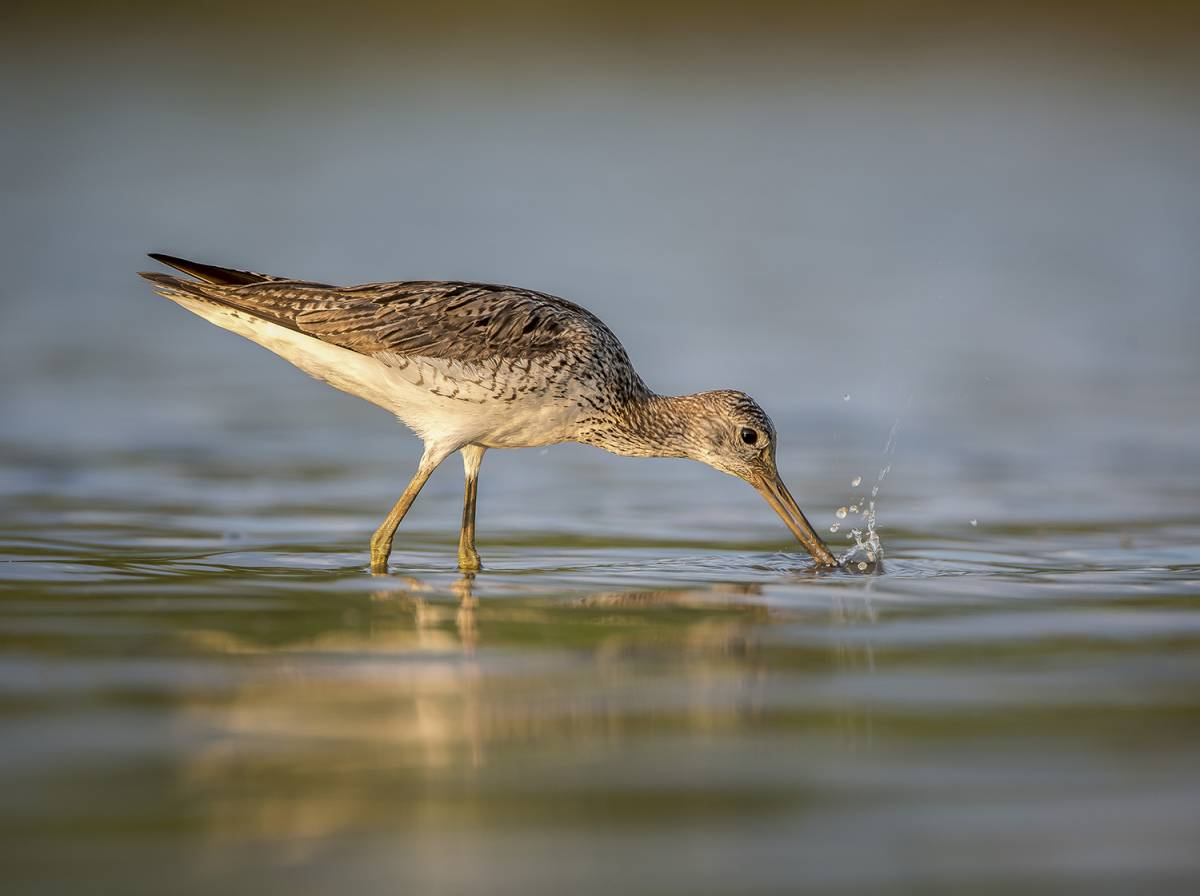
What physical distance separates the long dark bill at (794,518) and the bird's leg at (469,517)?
173cm

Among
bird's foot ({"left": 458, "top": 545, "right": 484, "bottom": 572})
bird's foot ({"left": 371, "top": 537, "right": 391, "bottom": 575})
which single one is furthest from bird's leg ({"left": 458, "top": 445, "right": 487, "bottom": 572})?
bird's foot ({"left": 371, "top": 537, "right": 391, "bottom": 575})

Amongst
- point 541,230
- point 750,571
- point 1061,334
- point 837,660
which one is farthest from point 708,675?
point 541,230

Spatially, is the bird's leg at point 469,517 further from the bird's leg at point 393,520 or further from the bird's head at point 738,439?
the bird's head at point 738,439

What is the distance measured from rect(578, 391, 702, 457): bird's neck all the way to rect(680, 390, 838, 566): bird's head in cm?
1

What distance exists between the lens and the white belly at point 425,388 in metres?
9.37

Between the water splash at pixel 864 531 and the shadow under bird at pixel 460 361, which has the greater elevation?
the shadow under bird at pixel 460 361

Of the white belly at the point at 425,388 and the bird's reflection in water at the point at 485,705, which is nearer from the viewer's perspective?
the bird's reflection in water at the point at 485,705

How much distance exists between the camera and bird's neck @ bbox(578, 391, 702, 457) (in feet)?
33.5

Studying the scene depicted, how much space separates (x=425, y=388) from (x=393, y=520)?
2.52 feet

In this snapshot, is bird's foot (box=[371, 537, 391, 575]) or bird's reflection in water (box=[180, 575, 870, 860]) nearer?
bird's reflection in water (box=[180, 575, 870, 860])

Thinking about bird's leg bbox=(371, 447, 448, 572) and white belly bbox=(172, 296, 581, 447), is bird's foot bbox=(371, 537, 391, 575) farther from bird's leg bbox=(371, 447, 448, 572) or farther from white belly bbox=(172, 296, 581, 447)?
white belly bbox=(172, 296, 581, 447)

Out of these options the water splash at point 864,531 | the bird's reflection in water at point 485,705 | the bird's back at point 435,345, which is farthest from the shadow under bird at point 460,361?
the bird's reflection in water at point 485,705

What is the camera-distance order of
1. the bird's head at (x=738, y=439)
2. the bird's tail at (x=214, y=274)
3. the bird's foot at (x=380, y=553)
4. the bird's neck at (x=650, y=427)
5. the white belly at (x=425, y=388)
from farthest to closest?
the bird's neck at (x=650, y=427) → the bird's head at (x=738, y=439) → the bird's tail at (x=214, y=274) → the white belly at (x=425, y=388) → the bird's foot at (x=380, y=553)

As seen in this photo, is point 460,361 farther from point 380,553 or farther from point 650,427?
point 650,427
